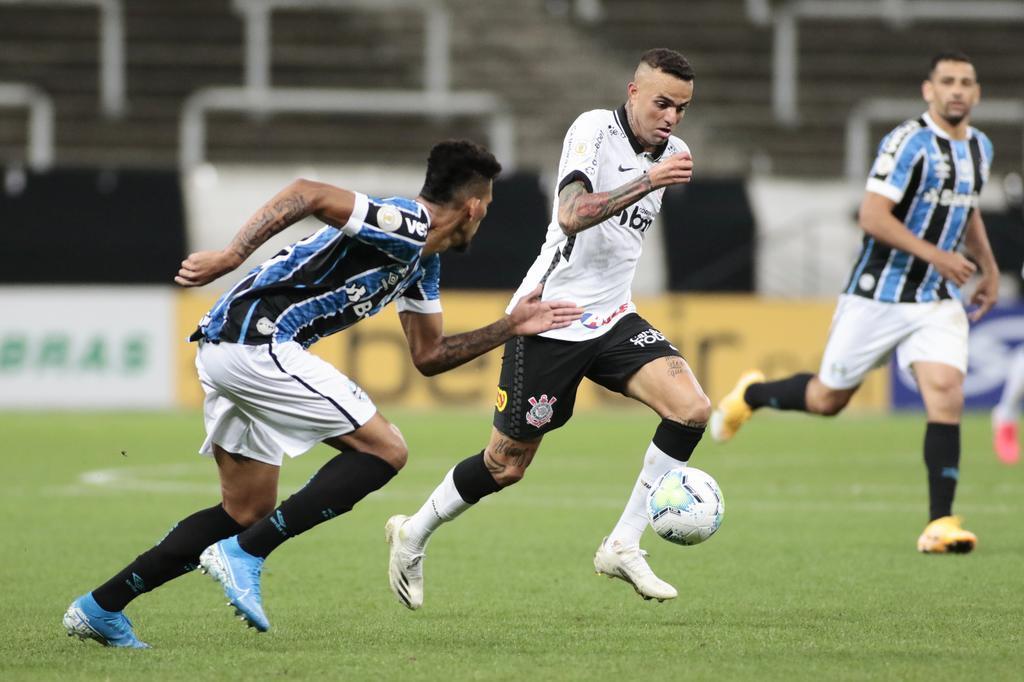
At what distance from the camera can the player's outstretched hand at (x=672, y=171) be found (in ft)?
21.1

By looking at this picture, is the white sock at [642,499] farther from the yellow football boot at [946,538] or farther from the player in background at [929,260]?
the player in background at [929,260]

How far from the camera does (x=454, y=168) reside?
6301 millimetres

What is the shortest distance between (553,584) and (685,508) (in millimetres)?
1055

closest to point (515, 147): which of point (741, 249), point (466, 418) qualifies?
point (741, 249)

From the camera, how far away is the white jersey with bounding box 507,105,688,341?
23.5 ft

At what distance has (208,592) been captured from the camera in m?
7.61

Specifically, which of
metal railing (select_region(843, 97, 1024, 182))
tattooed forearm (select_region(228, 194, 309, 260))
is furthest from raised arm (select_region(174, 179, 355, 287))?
metal railing (select_region(843, 97, 1024, 182))

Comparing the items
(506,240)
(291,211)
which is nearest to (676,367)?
(291,211)

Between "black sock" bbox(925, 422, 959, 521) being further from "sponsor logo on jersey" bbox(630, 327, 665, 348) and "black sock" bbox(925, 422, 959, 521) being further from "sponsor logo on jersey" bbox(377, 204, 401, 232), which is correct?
"sponsor logo on jersey" bbox(377, 204, 401, 232)

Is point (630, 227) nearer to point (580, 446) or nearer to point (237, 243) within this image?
point (237, 243)

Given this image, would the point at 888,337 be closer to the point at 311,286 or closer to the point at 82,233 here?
the point at 311,286

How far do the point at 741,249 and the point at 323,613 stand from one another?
1381 centimetres

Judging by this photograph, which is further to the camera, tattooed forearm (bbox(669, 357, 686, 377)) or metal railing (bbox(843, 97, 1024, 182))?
metal railing (bbox(843, 97, 1024, 182))

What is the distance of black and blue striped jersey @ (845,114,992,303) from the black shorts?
2.41 meters
